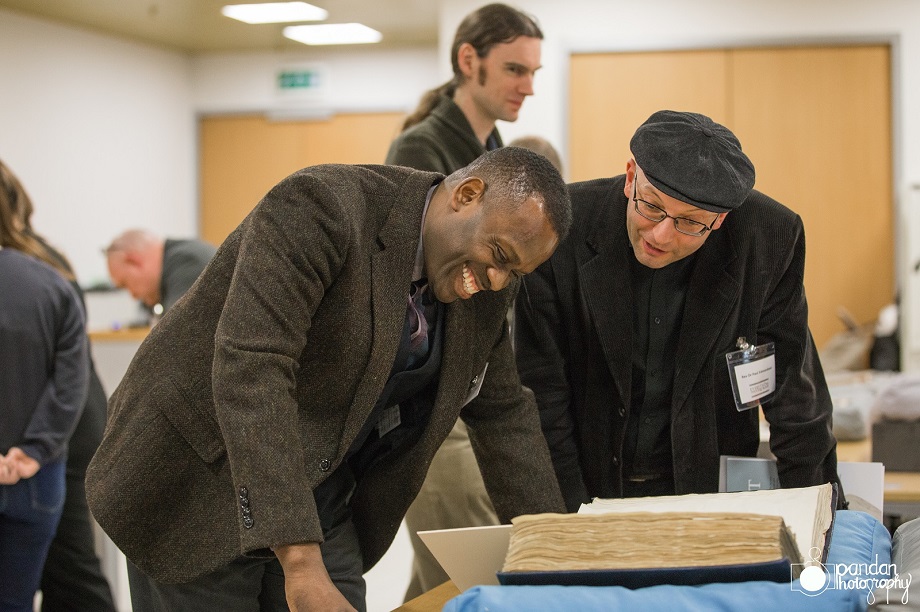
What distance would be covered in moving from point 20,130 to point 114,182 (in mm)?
903

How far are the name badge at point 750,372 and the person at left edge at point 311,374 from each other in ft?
1.13

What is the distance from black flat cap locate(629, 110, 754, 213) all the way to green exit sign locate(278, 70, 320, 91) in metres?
6.83

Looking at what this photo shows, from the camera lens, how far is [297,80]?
26.2ft

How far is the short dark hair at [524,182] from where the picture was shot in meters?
1.24

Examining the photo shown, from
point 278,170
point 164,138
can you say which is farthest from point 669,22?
point 164,138

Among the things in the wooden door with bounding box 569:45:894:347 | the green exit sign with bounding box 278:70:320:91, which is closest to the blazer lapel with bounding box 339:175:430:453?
the wooden door with bounding box 569:45:894:347

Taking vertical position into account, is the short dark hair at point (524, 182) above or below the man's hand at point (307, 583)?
above

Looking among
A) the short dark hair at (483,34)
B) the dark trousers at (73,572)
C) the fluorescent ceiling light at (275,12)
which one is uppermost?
the fluorescent ceiling light at (275,12)

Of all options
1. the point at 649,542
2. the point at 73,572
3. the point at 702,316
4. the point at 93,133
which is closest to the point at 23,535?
the point at 73,572

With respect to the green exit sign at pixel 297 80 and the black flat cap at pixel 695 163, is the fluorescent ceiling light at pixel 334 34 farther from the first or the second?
the black flat cap at pixel 695 163

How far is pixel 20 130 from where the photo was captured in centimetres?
657

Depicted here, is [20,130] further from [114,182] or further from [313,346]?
[313,346]

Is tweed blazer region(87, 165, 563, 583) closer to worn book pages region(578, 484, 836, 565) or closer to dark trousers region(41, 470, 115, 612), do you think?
worn book pages region(578, 484, 836, 565)

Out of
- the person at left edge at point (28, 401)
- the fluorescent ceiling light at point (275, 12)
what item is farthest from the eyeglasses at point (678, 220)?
the fluorescent ceiling light at point (275, 12)
